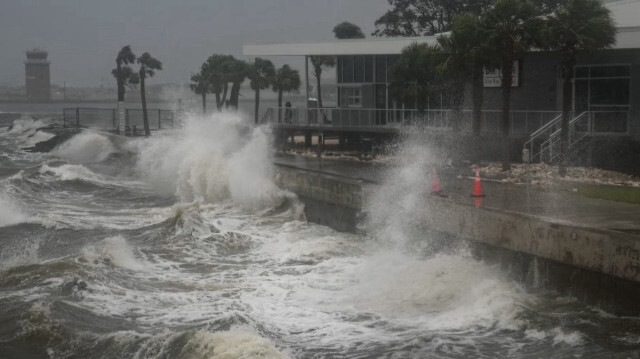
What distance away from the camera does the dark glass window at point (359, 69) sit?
3581 cm

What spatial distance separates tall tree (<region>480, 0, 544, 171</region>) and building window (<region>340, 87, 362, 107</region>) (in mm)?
12669

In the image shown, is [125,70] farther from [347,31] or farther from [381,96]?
[381,96]

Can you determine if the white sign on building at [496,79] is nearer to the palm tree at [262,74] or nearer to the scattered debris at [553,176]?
the scattered debris at [553,176]

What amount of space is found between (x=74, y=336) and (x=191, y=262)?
579 cm

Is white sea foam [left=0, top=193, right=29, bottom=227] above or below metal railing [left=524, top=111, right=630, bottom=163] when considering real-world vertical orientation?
below

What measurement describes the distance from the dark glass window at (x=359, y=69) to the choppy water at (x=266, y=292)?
32.7ft

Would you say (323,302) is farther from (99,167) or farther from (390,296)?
(99,167)

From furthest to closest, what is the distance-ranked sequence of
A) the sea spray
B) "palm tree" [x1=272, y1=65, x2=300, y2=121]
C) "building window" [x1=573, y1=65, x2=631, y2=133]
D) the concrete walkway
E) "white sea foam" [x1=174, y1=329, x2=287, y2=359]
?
"palm tree" [x1=272, y1=65, x2=300, y2=121], "building window" [x1=573, y1=65, x2=631, y2=133], the sea spray, the concrete walkway, "white sea foam" [x1=174, y1=329, x2=287, y2=359]

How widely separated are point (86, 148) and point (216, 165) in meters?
25.1

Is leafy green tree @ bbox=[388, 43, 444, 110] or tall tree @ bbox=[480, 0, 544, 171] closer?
tall tree @ bbox=[480, 0, 544, 171]

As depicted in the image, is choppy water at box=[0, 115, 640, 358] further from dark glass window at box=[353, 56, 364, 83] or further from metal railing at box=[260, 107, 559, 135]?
dark glass window at box=[353, 56, 364, 83]

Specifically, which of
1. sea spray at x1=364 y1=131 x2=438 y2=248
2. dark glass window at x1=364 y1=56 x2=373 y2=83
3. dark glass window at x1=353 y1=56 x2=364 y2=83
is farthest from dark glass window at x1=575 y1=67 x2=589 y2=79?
dark glass window at x1=353 y1=56 x2=364 y2=83

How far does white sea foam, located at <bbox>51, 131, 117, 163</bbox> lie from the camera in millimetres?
50209

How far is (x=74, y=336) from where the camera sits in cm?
1206
